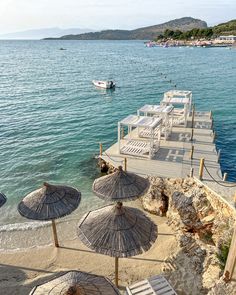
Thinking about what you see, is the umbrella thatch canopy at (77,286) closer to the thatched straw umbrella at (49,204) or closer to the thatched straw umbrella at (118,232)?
the thatched straw umbrella at (118,232)

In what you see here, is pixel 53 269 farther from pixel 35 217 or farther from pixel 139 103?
pixel 139 103

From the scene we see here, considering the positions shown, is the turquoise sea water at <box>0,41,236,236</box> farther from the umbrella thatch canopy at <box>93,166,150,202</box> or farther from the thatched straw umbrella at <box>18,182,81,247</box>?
the thatched straw umbrella at <box>18,182,81,247</box>

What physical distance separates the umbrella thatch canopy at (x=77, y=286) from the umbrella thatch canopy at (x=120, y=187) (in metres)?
5.08

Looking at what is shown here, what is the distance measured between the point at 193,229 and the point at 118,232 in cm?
609

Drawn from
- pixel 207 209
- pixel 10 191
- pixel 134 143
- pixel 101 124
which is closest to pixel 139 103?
pixel 101 124

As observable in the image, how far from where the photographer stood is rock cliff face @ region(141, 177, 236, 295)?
1128 centimetres

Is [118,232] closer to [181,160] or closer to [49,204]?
[49,204]

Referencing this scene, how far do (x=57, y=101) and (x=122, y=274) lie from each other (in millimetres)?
35951

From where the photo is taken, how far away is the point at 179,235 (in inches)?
554

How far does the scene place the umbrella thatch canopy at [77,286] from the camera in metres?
7.70

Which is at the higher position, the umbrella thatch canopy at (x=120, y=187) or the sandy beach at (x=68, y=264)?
the umbrella thatch canopy at (x=120, y=187)

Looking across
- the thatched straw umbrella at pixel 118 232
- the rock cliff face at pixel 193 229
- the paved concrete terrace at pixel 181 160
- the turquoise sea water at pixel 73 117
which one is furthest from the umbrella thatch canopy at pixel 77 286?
the turquoise sea water at pixel 73 117

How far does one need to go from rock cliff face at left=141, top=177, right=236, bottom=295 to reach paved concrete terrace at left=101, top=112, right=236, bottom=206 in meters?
0.88

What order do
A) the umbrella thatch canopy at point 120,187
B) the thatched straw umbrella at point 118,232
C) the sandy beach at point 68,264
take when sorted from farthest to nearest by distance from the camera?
1. the umbrella thatch canopy at point 120,187
2. the sandy beach at point 68,264
3. the thatched straw umbrella at point 118,232
